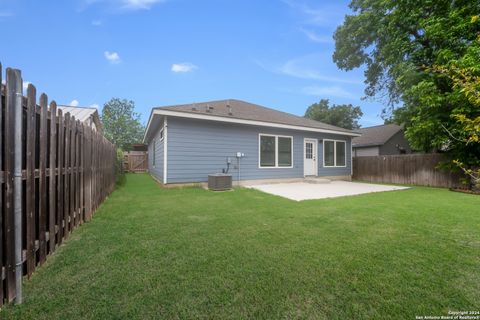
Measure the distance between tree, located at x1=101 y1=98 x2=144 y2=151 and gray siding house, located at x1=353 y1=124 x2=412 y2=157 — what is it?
2682cm

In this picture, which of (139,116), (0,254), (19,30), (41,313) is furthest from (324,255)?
(139,116)

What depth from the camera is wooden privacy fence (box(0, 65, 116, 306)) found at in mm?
1582

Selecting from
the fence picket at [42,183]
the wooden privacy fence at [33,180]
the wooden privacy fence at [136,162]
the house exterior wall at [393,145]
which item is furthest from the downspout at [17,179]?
the house exterior wall at [393,145]

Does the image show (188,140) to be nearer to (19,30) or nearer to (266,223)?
(266,223)

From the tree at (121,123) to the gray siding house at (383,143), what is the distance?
88.0 feet

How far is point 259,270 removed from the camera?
209 centimetres

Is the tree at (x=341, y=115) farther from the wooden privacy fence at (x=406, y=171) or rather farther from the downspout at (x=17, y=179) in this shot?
the downspout at (x=17, y=179)

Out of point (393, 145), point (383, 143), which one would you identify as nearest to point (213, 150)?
point (383, 143)

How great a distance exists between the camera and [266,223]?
366cm

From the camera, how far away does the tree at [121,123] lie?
28.9m

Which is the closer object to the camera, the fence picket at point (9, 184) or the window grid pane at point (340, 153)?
the fence picket at point (9, 184)

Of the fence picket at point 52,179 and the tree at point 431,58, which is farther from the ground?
the tree at point 431,58

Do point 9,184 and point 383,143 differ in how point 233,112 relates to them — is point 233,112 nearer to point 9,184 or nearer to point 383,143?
point 9,184

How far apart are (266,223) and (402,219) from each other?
2.46 meters
